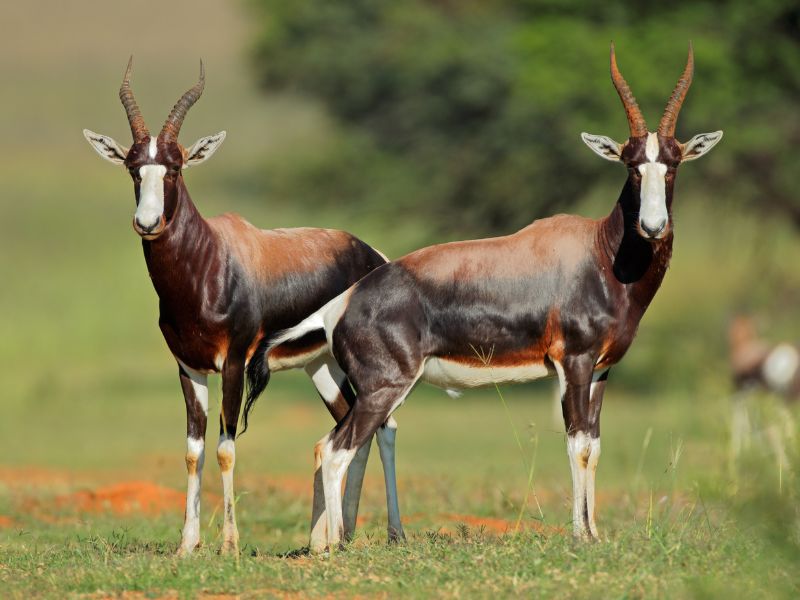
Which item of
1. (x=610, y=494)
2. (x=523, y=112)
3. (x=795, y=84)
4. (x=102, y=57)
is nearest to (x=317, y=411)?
(x=523, y=112)

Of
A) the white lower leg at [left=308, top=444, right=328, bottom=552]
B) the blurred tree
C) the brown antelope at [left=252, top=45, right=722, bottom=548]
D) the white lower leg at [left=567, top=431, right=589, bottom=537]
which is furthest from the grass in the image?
the blurred tree

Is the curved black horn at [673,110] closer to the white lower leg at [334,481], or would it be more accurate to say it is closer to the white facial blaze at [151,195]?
the white lower leg at [334,481]

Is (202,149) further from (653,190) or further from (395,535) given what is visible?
(653,190)

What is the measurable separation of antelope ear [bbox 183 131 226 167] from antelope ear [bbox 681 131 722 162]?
113 inches

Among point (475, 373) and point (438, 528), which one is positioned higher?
point (475, 373)

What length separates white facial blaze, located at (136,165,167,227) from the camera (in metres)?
8.64

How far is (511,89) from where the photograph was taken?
28.4 m

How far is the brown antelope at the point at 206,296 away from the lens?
8914mm

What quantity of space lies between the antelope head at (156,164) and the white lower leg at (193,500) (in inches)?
52.4

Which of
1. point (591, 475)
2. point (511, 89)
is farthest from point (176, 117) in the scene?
point (511, 89)

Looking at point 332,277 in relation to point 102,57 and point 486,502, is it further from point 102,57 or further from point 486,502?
point 102,57

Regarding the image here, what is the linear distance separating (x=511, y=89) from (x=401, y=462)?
12.0 metres

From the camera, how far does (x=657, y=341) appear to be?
29047 millimetres

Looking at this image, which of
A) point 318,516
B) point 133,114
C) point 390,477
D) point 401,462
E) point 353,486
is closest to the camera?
point 318,516
